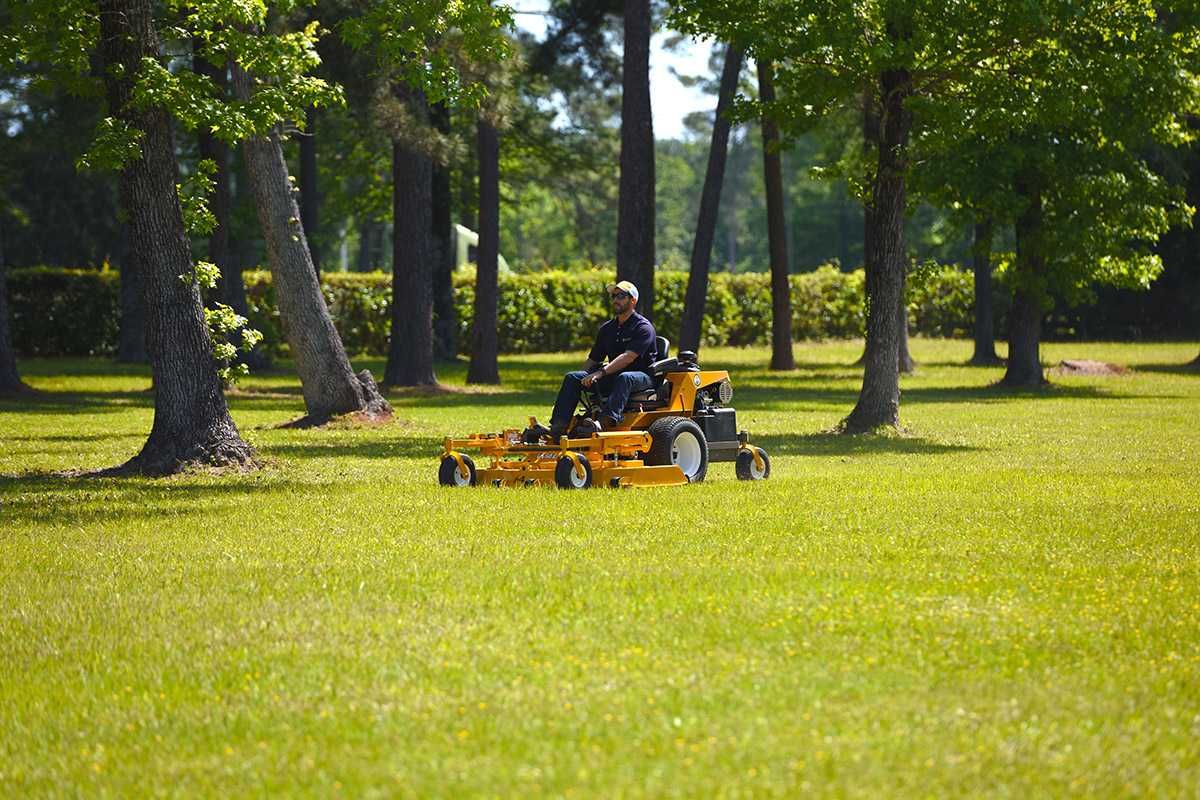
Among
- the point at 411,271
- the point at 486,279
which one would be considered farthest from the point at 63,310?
the point at 411,271

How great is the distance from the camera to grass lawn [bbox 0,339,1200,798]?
6242 millimetres

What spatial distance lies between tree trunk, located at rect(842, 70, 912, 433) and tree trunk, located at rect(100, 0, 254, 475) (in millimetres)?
8979

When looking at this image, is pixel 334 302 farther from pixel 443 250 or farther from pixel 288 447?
pixel 288 447

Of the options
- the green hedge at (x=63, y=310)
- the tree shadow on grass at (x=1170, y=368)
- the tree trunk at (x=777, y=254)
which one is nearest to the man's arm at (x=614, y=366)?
the tree trunk at (x=777, y=254)

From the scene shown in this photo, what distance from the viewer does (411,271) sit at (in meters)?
30.7

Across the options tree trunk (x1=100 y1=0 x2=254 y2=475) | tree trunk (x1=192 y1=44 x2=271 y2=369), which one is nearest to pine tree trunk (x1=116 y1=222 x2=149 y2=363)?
tree trunk (x1=192 y1=44 x2=271 y2=369)

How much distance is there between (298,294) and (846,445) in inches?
311

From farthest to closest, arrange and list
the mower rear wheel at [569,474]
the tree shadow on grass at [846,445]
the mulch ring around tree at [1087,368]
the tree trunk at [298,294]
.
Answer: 1. the mulch ring around tree at [1087,368]
2. the tree trunk at [298,294]
3. the tree shadow on grass at [846,445]
4. the mower rear wheel at [569,474]

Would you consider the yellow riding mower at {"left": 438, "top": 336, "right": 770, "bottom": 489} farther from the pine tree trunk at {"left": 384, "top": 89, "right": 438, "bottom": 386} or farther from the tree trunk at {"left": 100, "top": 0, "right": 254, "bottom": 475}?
the pine tree trunk at {"left": 384, "top": 89, "right": 438, "bottom": 386}

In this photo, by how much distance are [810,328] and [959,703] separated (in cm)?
4733

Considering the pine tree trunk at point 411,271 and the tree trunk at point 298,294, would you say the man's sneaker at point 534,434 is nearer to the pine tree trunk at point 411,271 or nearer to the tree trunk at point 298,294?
the tree trunk at point 298,294

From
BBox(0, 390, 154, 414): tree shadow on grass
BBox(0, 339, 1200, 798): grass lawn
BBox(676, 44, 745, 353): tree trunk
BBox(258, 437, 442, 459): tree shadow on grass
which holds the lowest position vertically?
BBox(0, 339, 1200, 798): grass lawn

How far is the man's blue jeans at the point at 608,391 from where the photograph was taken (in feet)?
48.6

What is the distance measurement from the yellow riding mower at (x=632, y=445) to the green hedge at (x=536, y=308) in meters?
20.8
